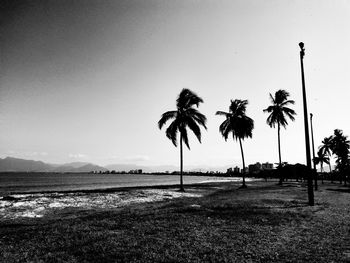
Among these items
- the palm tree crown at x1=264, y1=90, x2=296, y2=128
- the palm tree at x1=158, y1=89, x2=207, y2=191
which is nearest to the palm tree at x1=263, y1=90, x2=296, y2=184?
the palm tree crown at x1=264, y1=90, x2=296, y2=128

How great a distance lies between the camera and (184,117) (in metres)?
33.6

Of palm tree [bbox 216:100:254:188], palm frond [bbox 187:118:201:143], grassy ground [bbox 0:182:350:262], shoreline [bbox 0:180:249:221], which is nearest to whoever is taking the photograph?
grassy ground [bbox 0:182:350:262]

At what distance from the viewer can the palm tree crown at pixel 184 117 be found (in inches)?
1323

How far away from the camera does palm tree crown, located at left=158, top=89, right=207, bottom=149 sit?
1323 inches

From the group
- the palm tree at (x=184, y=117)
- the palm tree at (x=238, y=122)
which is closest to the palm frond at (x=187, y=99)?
the palm tree at (x=184, y=117)

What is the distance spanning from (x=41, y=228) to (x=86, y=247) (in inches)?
164

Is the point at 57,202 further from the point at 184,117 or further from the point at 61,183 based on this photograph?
the point at 61,183

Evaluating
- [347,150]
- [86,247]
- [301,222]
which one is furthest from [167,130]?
[347,150]

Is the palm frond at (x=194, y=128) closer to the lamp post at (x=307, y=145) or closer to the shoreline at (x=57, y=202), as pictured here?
the shoreline at (x=57, y=202)

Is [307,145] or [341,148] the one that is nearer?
[307,145]

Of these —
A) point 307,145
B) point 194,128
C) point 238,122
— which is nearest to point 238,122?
point 238,122

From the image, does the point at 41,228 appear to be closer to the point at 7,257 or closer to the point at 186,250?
the point at 7,257

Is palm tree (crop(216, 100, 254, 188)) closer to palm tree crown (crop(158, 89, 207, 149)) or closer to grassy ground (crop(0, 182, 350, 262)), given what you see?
palm tree crown (crop(158, 89, 207, 149))

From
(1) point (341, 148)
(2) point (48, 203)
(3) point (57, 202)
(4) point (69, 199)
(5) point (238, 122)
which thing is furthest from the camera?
(1) point (341, 148)
